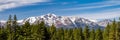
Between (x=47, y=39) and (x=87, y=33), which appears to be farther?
(x=87, y=33)

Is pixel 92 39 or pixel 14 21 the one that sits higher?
pixel 14 21

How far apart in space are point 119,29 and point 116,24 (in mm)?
3548

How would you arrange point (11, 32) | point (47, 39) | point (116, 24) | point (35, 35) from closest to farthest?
point (35, 35), point (11, 32), point (116, 24), point (47, 39)

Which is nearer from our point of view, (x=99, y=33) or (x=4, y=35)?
(x=4, y=35)

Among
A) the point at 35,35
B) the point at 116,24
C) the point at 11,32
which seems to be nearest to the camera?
the point at 35,35

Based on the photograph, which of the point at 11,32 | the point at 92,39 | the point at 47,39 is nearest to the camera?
the point at 11,32

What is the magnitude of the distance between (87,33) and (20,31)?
42.4 metres

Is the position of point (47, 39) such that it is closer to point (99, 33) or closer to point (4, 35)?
point (4, 35)

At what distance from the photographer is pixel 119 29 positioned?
107 metres

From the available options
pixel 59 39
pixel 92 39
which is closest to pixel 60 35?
pixel 59 39

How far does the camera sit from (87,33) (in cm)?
14162

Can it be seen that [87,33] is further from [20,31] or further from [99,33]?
[20,31]

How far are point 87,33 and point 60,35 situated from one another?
1116 cm

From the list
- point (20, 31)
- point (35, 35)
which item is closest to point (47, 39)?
point (20, 31)
